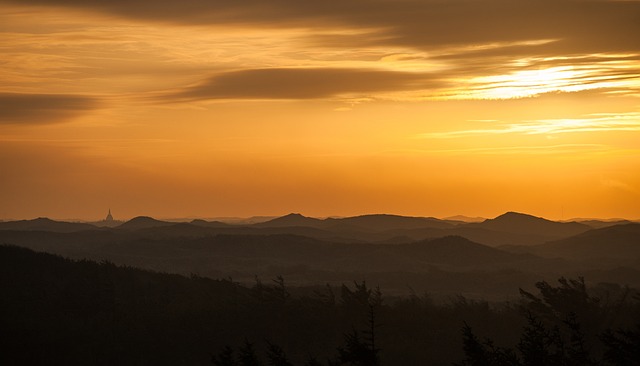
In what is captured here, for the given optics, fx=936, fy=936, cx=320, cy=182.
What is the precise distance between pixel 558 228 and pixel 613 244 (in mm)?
50133

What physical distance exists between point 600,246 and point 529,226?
5149 centimetres

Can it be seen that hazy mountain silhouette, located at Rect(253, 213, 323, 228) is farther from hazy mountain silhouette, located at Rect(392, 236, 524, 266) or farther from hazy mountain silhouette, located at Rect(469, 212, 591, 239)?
hazy mountain silhouette, located at Rect(392, 236, 524, 266)

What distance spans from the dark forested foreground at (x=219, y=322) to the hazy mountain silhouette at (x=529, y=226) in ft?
393

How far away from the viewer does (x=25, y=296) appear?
1752 inches

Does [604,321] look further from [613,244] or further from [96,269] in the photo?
[613,244]

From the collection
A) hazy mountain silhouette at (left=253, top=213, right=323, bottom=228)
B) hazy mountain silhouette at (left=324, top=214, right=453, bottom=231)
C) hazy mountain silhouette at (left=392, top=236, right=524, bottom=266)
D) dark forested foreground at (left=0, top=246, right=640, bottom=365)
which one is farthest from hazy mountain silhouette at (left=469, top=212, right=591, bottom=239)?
dark forested foreground at (left=0, top=246, right=640, bottom=365)

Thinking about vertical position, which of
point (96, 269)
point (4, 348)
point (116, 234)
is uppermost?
point (116, 234)

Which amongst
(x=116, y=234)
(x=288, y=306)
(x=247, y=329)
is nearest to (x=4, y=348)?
(x=247, y=329)

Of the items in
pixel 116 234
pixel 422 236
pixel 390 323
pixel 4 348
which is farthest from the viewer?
pixel 422 236

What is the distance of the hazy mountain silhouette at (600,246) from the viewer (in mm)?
114750

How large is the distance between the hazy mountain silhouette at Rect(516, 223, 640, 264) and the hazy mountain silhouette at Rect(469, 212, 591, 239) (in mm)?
33458

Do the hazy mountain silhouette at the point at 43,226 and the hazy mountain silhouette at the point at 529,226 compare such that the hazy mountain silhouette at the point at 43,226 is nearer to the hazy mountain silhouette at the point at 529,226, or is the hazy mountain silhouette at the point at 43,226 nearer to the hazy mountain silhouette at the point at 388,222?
the hazy mountain silhouette at the point at 388,222

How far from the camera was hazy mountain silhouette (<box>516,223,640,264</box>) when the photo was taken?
11475 centimetres

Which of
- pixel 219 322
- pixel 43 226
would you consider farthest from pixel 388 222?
pixel 219 322
